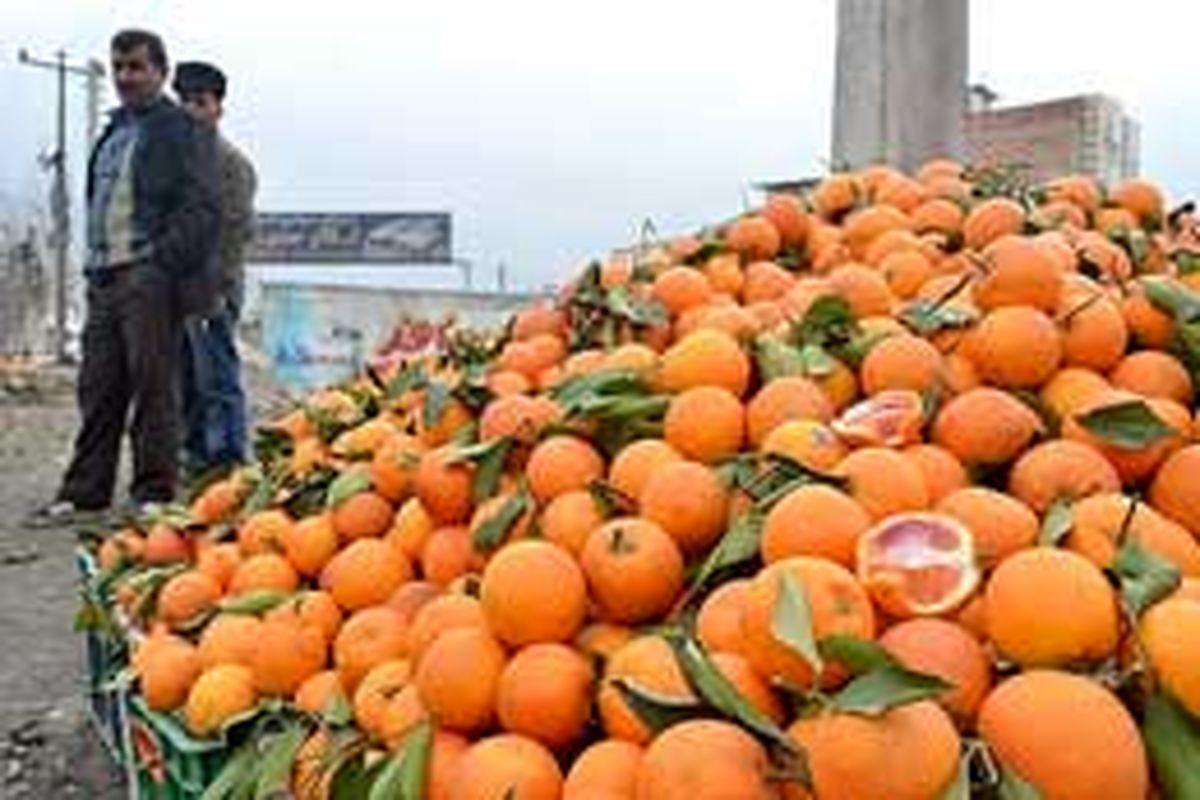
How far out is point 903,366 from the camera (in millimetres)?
2070

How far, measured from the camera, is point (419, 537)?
2.39 metres

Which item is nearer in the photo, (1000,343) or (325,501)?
(1000,343)

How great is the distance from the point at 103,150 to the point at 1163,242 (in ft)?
13.7

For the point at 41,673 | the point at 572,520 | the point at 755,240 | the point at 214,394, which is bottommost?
the point at 41,673

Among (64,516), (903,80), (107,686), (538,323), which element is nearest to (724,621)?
(538,323)

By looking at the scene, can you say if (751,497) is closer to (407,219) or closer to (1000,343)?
(1000,343)

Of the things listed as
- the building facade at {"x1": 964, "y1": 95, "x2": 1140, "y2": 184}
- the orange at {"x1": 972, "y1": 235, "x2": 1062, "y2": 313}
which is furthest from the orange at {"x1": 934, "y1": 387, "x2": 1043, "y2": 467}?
the building facade at {"x1": 964, "y1": 95, "x2": 1140, "y2": 184}

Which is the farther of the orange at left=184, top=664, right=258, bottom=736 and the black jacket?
the black jacket

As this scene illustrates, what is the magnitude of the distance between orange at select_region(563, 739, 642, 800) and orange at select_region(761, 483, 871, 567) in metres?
0.26

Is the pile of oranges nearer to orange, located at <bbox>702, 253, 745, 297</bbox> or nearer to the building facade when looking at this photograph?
orange, located at <bbox>702, 253, 745, 297</bbox>

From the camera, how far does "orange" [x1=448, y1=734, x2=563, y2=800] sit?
165 cm

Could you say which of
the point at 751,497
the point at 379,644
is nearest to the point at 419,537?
the point at 379,644

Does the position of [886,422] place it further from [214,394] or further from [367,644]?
[214,394]

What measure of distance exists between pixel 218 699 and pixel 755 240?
1.23 metres
